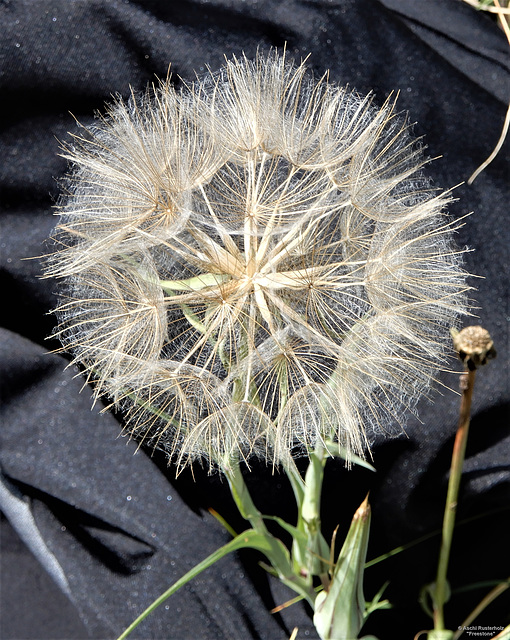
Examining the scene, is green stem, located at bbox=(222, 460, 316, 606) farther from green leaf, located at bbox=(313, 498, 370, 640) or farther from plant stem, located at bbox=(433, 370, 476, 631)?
plant stem, located at bbox=(433, 370, 476, 631)

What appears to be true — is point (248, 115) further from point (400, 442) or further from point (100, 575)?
point (100, 575)

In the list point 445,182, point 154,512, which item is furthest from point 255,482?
point 445,182

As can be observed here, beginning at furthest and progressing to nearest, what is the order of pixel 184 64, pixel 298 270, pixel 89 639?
1. pixel 89 639
2. pixel 184 64
3. pixel 298 270

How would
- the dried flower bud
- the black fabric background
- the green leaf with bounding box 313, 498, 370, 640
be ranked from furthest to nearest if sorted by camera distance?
the black fabric background < the green leaf with bounding box 313, 498, 370, 640 < the dried flower bud

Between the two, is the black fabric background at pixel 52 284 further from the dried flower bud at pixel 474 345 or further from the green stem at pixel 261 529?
the dried flower bud at pixel 474 345

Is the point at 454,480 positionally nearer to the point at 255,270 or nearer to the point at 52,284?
the point at 255,270

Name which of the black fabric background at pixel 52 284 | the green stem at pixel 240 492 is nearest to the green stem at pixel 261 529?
the green stem at pixel 240 492

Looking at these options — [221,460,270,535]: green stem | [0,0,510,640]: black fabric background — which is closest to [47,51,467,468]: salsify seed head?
[221,460,270,535]: green stem
